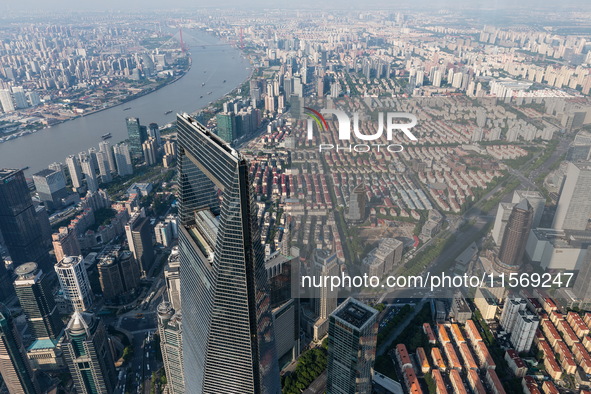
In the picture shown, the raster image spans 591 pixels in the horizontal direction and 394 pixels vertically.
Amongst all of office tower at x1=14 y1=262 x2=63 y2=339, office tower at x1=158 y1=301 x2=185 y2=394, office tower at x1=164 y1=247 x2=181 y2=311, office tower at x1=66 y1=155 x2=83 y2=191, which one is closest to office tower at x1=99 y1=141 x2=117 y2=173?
office tower at x1=66 y1=155 x2=83 y2=191

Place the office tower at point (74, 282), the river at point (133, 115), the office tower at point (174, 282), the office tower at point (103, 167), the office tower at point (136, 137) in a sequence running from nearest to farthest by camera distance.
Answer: the office tower at point (174, 282), the office tower at point (74, 282), the office tower at point (103, 167), the office tower at point (136, 137), the river at point (133, 115)

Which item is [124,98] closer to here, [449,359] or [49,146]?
[49,146]

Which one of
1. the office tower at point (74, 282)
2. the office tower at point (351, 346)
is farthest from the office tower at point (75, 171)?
the office tower at point (351, 346)

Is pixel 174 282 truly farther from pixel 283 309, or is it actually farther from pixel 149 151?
pixel 149 151

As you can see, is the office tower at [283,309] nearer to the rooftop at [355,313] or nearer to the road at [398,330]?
the rooftop at [355,313]

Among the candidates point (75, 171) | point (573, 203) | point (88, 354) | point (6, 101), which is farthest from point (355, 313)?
point (6, 101)

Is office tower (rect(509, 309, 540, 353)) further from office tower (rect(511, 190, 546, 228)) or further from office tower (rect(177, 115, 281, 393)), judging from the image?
office tower (rect(177, 115, 281, 393))
